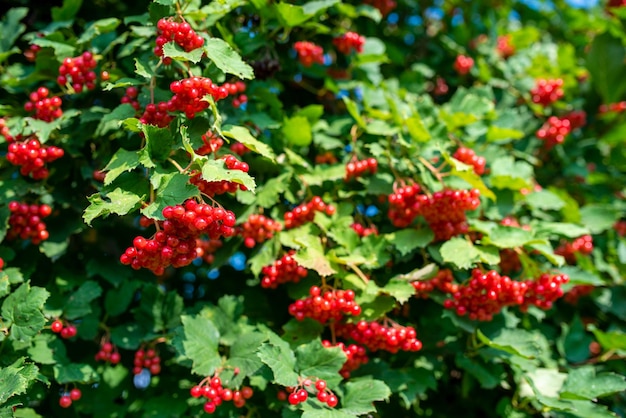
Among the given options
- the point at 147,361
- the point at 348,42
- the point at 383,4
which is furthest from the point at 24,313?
the point at 383,4

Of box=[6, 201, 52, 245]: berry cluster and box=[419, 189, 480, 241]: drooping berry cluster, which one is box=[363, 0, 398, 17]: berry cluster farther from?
box=[6, 201, 52, 245]: berry cluster

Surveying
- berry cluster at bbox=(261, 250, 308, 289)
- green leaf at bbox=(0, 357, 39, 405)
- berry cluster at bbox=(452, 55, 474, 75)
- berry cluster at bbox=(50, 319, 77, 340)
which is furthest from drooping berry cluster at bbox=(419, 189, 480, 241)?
green leaf at bbox=(0, 357, 39, 405)

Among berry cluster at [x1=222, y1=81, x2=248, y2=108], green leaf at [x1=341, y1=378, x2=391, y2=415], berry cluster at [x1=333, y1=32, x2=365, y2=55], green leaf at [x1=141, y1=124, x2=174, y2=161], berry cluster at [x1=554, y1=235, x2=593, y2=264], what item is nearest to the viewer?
green leaf at [x1=141, y1=124, x2=174, y2=161]

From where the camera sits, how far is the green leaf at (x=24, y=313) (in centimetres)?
212

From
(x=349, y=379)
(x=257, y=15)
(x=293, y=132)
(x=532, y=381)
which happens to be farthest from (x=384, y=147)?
(x=532, y=381)

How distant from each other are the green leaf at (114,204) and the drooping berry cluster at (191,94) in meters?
0.37

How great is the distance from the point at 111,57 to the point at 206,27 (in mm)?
547

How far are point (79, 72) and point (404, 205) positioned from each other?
1.58 metres

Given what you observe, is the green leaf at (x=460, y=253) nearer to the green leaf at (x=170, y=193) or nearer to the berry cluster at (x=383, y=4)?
the green leaf at (x=170, y=193)

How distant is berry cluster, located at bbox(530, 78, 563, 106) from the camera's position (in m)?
3.58

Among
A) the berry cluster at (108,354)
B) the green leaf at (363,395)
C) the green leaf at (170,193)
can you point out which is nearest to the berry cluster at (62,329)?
the berry cluster at (108,354)

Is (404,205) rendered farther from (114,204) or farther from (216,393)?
(114,204)

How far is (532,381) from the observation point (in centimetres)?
261

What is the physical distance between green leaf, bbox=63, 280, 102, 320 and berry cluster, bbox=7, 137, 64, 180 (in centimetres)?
55
